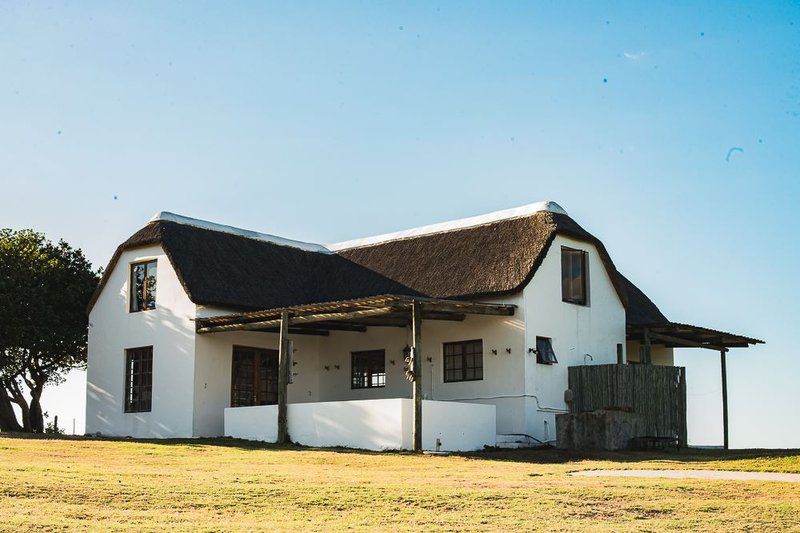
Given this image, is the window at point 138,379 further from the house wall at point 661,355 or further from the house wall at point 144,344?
the house wall at point 661,355

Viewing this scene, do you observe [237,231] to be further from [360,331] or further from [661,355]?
[661,355]

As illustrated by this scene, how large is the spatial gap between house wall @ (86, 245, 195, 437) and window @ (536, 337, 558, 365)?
306 inches

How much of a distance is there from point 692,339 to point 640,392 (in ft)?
16.3

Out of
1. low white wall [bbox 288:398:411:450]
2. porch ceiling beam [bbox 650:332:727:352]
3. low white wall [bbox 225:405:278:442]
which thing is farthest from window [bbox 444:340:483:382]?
porch ceiling beam [bbox 650:332:727:352]

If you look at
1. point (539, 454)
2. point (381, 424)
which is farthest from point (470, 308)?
point (539, 454)

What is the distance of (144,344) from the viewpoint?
26.2 meters

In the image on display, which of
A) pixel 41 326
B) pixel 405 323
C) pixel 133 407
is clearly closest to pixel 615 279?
pixel 405 323

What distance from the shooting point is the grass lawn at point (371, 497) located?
11.5 m

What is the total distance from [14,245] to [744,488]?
2199 cm

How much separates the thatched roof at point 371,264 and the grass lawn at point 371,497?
741 centimetres

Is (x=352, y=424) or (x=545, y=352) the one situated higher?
(x=545, y=352)

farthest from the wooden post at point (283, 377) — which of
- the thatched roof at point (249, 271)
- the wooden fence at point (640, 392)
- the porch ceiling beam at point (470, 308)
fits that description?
the wooden fence at point (640, 392)

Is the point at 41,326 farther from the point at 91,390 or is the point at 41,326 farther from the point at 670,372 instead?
the point at 670,372

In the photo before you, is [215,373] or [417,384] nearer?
[417,384]
